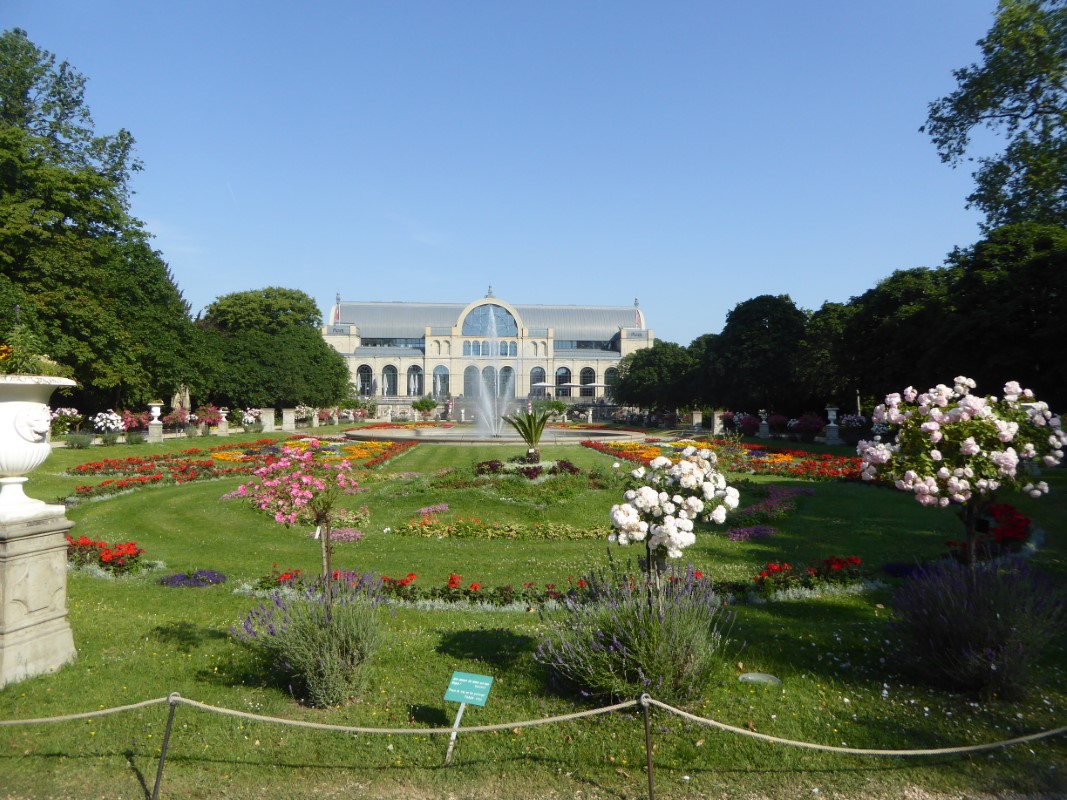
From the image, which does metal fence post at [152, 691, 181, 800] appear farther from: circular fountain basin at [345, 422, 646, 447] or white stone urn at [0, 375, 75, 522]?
circular fountain basin at [345, 422, 646, 447]

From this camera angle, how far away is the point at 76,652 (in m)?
5.98

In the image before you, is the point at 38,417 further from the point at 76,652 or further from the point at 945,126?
the point at 945,126

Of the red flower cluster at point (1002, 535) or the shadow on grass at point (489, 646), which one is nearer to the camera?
the shadow on grass at point (489, 646)

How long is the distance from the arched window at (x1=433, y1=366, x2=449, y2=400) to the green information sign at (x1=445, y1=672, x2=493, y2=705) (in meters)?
81.9

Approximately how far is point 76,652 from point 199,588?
2870 millimetres

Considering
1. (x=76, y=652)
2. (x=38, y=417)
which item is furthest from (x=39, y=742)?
(x=38, y=417)

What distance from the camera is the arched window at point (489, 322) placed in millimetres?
87750

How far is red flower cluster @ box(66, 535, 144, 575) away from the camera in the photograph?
9.78 meters

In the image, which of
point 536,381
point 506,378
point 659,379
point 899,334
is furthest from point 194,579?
point 536,381

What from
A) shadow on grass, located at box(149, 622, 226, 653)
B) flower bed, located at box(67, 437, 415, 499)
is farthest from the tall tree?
shadow on grass, located at box(149, 622, 226, 653)

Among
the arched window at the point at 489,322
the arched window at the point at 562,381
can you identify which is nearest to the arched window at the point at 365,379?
the arched window at the point at 489,322

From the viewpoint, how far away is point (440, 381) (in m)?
86.6

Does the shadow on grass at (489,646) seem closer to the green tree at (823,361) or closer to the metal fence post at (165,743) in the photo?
the metal fence post at (165,743)

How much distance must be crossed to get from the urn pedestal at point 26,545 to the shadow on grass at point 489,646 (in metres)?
3.23
